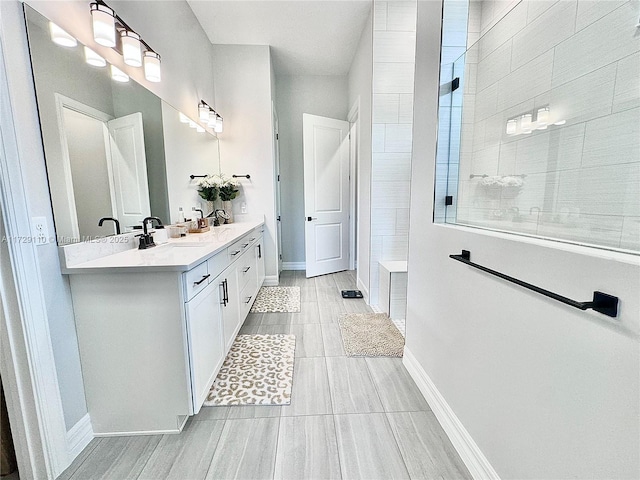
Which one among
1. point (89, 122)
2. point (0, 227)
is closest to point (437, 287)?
point (0, 227)

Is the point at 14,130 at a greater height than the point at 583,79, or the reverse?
the point at 583,79

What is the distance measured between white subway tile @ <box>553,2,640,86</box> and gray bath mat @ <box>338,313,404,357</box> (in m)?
1.80

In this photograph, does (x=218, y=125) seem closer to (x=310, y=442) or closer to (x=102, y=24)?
(x=102, y=24)

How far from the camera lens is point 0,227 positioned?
37.3 inches

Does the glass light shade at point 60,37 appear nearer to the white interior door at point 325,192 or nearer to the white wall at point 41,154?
the white wall at point 41,154

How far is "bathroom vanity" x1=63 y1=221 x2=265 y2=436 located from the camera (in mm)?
1217

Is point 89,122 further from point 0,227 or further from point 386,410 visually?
point 386,410

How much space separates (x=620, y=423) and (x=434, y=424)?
Result: 946 millimetres

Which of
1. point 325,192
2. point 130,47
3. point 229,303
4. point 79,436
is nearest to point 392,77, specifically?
point 325,192

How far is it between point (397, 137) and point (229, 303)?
2.17 meters

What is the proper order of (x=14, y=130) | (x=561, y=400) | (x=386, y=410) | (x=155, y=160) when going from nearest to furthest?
(x=561, y=400) → (x=14, y=130) → (x=386, y=410) → (x=155, y=160)

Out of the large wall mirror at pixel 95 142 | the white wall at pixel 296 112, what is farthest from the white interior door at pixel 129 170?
the white wall at pixel 296 112

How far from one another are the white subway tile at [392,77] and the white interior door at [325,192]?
3.88 feet

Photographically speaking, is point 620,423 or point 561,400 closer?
point 620,423
